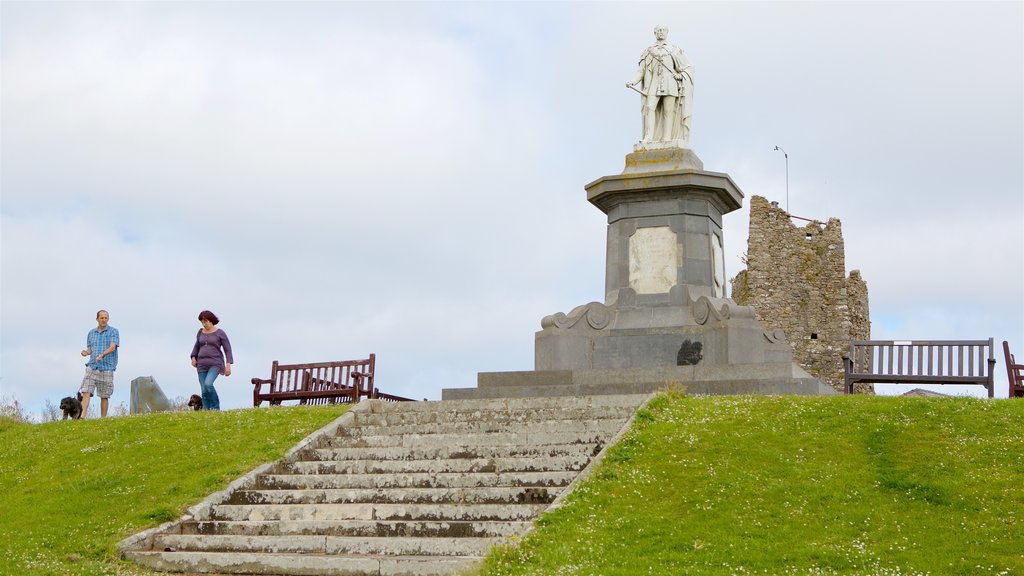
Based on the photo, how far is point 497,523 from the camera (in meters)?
10.7

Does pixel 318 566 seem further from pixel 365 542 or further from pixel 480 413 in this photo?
pixel 480 413

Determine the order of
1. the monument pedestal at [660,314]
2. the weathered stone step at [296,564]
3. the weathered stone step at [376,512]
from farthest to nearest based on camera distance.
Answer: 1. the monument pedestal at [660,314]
2. the weathered stone step at [376,512]
3. the weathered stone step at [296,564]

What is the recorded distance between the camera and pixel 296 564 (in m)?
10.6

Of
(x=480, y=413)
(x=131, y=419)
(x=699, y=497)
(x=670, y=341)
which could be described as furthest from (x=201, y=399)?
(x=699, y=497)

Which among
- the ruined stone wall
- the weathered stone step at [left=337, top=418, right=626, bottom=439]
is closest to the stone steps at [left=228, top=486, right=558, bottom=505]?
the weathered stone step at [left=337, top=418, right=626, bottom=439]

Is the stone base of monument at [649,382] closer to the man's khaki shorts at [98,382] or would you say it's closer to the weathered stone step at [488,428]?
the weathered stone step at [488,428]

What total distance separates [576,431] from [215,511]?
381 cm

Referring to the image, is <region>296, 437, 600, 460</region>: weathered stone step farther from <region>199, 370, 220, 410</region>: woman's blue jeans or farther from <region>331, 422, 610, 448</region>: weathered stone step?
<region>199, 370, 220, 410</region>: woman's blue jeans

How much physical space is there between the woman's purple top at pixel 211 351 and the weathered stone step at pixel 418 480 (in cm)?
489

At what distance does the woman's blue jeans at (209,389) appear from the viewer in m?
17.6

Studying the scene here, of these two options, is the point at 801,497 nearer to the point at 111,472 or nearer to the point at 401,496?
the point at 401,496

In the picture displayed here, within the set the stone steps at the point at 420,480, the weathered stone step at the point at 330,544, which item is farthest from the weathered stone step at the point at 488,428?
the weathered stone step at the point at 330,544

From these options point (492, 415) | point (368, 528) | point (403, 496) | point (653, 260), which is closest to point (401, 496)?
point (403, 496)

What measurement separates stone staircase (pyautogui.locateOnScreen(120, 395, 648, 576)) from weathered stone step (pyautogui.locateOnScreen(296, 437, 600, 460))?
0.05 feet
